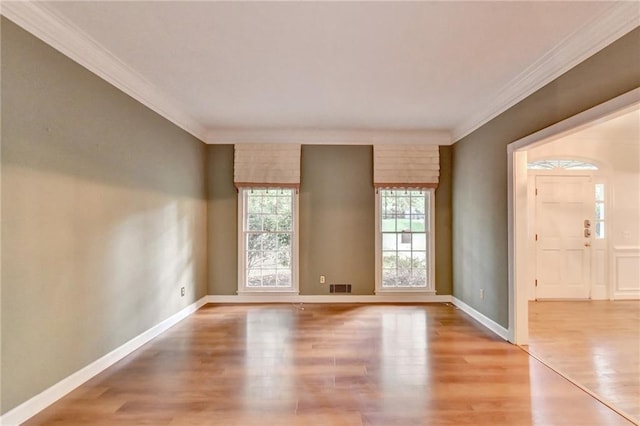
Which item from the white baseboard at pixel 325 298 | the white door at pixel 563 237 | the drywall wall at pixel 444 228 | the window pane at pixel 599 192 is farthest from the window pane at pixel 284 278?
the window pane at pixel 599 192

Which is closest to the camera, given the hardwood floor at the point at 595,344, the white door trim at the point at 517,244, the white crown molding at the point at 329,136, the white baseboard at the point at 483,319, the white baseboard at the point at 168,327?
the white baseboard at the point at 168,327

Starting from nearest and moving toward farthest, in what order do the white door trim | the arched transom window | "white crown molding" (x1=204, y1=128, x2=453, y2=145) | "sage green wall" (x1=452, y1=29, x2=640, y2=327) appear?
"sage green wall" (x1=452, y1=29, x2=640, y2=327)
the white door trim
"white crown molding" (x1=204, y1=128, x2=453, y2=145)
the arched transom window

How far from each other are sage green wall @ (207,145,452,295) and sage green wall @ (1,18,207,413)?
130 cm

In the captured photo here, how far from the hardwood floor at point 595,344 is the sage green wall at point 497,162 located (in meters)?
0.60

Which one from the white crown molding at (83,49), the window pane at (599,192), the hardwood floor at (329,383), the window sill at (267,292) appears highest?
the white crown molding at (83,49)

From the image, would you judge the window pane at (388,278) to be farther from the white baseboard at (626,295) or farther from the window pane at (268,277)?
the white baseboard at (626,295)

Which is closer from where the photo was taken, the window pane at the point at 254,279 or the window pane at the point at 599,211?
the window pane at the point at 254,279

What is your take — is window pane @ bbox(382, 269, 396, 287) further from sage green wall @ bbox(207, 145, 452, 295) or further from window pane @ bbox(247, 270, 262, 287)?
window pane @ bbox(247, 270, 262, 287)

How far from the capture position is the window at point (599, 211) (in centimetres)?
512

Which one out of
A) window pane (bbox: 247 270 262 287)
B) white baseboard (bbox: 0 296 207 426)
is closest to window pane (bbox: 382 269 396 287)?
window pane (bbox: 247 270 262 287)

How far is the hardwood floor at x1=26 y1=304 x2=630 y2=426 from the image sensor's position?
2084 mm

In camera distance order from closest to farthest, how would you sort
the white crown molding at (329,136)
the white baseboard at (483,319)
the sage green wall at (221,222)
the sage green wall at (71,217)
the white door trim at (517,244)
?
the sage green wall at (71,217), the white door trim at (517,244), the white baseboard at (483,319), the white crown molding at (329,136), the sage green wall at (221,222)

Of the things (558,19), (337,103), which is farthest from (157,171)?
(558,19)

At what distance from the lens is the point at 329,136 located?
16.3 feet
